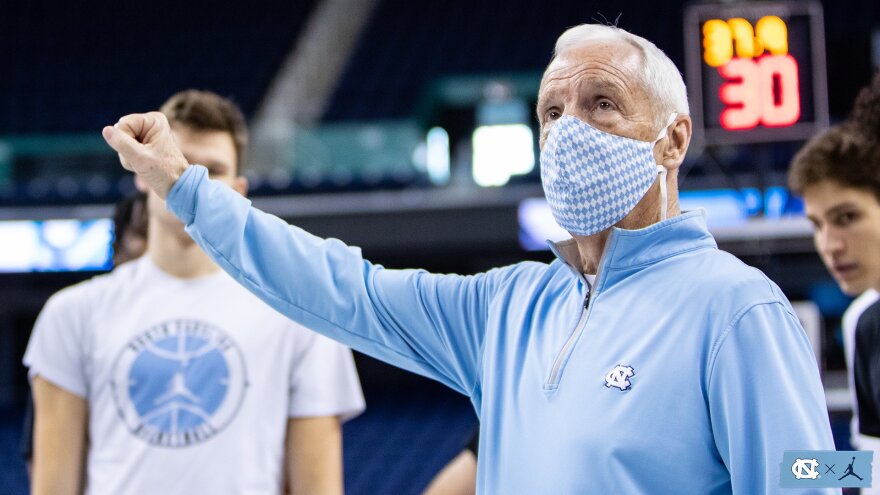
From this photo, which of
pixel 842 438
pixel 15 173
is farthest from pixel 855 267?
pixel 15 173

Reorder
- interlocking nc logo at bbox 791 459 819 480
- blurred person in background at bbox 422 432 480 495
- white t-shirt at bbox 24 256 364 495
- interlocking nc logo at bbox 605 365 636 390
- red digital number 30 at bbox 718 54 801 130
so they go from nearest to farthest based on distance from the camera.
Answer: interlocking nc logo at bbox 791 459 819 480 < interlocking nc logo at bbox 605 365 636 390 < white t-shirt at bbox 24 256 364 495 < blurred person in background at bbox 422 432 480 495 < red digital number 30 at bbox 718 54 801 130

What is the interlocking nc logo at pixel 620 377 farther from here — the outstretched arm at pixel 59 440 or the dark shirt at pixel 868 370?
the outstretched arm at pixel 59 440

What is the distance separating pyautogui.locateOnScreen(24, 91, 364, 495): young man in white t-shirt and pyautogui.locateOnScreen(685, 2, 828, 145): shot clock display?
293 cm

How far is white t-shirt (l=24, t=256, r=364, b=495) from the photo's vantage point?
2.08 metres

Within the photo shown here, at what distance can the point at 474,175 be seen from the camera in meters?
8.93

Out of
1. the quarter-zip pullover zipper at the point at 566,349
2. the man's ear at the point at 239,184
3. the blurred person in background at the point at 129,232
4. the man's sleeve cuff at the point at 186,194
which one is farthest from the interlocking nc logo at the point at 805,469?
the blurred person in background at the point at 129,232

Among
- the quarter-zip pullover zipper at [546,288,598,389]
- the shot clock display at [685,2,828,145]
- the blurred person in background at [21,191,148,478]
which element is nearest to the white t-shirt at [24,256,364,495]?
the blurred person in background at [21,191,148,478]

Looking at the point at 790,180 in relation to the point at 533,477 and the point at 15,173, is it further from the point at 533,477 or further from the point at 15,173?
the point at 15,173

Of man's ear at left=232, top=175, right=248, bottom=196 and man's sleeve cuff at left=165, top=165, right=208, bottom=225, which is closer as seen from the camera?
man's sleeve cuff at left=165, top=165, right=208, bottom=225

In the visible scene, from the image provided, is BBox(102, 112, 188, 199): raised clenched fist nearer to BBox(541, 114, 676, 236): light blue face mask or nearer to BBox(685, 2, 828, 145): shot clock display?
BBox(541, 114, 676, 236): light blue face mask

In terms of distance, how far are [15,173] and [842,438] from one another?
Answer: 711 centimetres

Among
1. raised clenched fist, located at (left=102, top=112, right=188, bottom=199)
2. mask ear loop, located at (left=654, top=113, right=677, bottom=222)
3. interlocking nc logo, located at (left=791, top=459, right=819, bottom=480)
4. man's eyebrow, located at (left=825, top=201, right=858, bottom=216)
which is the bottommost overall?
interlocking nc logo, located at (left=791, top=459, right=819, bottom=480)

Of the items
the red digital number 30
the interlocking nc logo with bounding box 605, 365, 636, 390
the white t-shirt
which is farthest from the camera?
the red digital number 30

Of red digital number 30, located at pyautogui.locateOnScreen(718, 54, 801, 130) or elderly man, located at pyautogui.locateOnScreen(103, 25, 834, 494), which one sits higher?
red digital number 30, located at pyautogui.locateOnScreen(718, 54, 801, 130)
